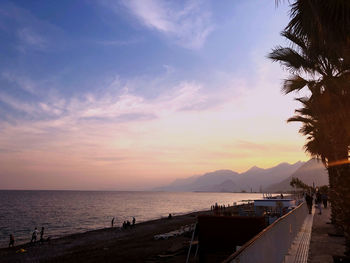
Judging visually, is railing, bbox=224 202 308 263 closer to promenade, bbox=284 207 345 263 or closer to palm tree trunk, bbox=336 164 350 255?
promenade, bbox=284 207 345 263

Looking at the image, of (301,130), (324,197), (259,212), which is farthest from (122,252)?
(324,197)

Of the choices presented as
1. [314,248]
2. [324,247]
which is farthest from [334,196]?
[314,248]

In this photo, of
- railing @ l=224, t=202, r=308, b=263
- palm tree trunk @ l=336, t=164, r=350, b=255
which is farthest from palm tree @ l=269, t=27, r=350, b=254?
railing @ l=224, t=202, r=308, b=263

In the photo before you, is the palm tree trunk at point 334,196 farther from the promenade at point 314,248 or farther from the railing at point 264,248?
the railing at point 264,248

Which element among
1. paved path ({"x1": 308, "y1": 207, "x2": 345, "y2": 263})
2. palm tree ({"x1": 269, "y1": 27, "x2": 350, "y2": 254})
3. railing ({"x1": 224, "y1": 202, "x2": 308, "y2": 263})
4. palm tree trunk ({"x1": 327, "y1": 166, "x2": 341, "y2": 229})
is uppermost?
palm tree ({"x1": 269, "y1": 27, "x2": 350, "y2": 254})

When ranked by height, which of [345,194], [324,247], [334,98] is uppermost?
[334,98]

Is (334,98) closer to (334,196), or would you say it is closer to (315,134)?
(334,196)

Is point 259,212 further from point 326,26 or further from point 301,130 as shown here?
point 326,26

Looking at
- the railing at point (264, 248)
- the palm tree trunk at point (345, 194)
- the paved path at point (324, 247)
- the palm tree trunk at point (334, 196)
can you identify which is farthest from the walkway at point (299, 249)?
the palm tree trunk at point (334, 196)

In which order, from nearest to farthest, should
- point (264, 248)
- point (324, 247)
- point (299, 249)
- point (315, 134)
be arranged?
point (264, 248) < point (299, 249) < point (324, 247) < point (315, 134)

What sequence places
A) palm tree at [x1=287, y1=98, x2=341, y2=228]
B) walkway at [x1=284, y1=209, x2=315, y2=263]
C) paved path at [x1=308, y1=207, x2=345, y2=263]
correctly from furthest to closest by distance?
palm tree at [x1=287, y1=98, x2=341, y2=228], paved path at [x1=308, y1=207, x2=345, y2=263], walkway at [x1=284, y1=209, x2=315, y2=263]

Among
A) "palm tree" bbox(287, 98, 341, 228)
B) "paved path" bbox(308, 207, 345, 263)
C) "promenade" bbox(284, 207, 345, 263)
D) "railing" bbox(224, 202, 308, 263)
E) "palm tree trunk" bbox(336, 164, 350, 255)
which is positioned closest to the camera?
"railing" bbox(224, 202, 308, 263)

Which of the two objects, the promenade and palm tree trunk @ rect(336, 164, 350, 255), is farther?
the promenade

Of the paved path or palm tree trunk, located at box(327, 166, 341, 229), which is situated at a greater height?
palm tree trunk, located at box(327, 166, 341, 229)
